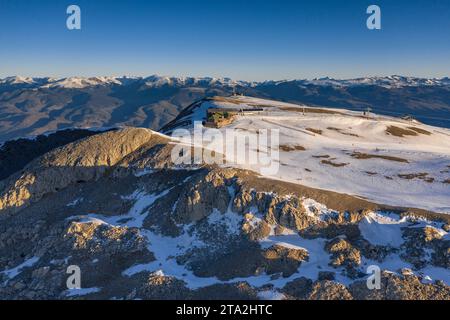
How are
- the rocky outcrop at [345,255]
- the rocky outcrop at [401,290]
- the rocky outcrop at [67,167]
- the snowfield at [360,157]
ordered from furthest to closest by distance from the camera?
the rocky outcrop at [67,167]
the snowfield at [360,157]
the rocky outcrop at [345,255]
the rocky outcrop at [401,290]

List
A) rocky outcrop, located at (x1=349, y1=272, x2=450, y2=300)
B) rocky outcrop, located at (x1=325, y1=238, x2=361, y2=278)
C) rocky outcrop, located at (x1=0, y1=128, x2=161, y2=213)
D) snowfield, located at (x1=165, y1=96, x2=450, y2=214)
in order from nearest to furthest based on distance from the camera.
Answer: rocky outcrop, located at (x1=349, y1=272, x2=450, y2=300) < rocky outcrop, located at (x1=325, y1=238, x2=361, y2=278) < snowfield, located at (x1=165, y1=96, x2=450, y2=214) < rocky outcrop, located at (x1=0, y1=128, x2=161, y2=213)

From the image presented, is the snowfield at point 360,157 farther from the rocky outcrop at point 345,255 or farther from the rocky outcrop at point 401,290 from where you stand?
the rocky outcrop at point 401,290

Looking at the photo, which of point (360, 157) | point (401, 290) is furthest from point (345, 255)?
point (360, 157)

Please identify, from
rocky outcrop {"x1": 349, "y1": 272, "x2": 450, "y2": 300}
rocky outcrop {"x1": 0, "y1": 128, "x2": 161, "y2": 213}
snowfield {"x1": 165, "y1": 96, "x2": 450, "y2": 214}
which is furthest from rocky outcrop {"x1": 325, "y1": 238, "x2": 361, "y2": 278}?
rocky outcrop {"x1": 0, "y1": 128, "x2": 161, "y2": 213}

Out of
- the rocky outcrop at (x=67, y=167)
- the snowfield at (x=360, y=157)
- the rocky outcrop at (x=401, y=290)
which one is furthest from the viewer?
the rocky outcrop at (x=67, y=167)

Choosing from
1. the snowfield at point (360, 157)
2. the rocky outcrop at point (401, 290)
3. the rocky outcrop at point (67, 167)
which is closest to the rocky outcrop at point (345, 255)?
the rocky outcrop at point (401, 290)

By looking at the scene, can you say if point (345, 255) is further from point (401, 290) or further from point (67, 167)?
point (67, 167)

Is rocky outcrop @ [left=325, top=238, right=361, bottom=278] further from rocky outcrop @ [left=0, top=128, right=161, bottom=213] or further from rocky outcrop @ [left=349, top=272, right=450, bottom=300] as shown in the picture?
rocky outcrop @ [left=0, top=128, right=161, bottom=213]

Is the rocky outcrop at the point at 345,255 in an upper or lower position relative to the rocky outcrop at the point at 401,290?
upper
